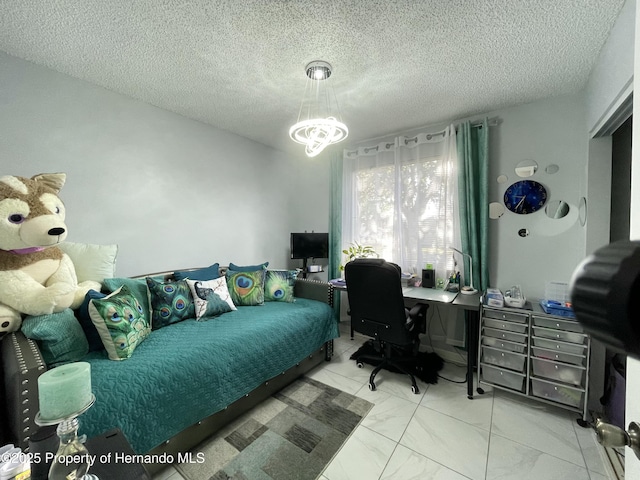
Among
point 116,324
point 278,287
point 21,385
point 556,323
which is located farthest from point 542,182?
point 21,385

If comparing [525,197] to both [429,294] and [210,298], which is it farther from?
[210,298]

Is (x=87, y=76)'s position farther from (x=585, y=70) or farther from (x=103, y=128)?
(x=585, y=70)

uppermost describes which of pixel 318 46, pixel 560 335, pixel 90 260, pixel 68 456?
pixel 318 46

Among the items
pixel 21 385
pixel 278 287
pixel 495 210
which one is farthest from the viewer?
pixel 278 287

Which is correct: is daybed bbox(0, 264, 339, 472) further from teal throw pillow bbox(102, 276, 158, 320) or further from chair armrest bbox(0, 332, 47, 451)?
teal throw pillow bbox(102, 276, 158, 320)

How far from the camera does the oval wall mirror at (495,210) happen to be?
250 centimetres

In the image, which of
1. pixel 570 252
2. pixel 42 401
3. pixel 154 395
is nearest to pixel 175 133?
pixel 154 395

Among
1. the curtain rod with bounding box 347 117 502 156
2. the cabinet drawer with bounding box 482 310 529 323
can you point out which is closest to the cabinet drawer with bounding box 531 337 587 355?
the cabinet drawer with bounding box 482 310 529 323

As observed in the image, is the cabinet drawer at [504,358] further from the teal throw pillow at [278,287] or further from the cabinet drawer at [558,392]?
the teal throw pillow at [278,287]

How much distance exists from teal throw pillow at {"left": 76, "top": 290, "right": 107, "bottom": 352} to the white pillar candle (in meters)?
1.11

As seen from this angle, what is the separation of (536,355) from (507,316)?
31 cm

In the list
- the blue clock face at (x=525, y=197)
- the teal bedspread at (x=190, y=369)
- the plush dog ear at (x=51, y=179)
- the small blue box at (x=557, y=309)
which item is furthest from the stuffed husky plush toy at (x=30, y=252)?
the blue clock face at (x=525, y=197)

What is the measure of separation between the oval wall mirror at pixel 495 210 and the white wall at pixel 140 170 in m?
2.57

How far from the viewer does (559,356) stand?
185 cm
